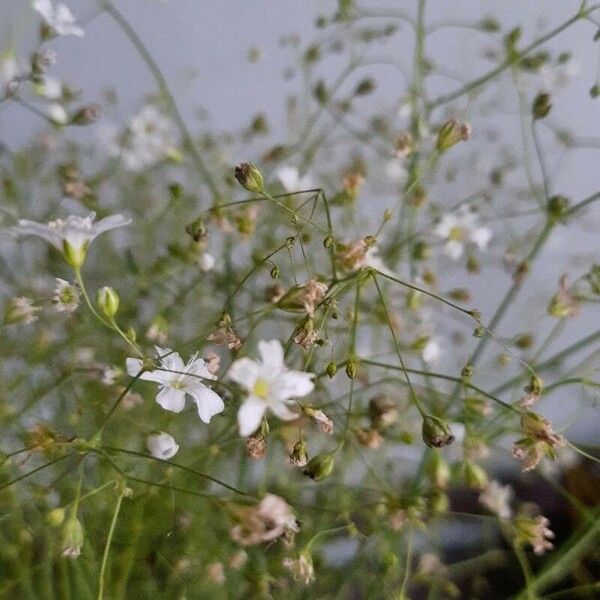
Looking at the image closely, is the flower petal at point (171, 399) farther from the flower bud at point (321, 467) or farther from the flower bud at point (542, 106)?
the flower bud at point (542, 106)

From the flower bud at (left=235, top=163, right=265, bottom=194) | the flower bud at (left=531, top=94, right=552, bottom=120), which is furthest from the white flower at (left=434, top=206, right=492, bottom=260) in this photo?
the flower bud at (left=235, top=163, right=265, bottom=194)

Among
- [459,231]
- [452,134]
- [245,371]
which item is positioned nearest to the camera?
[245,371]

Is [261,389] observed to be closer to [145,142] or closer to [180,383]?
[180,383]

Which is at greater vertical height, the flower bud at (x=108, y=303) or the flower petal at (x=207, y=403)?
the flower bud at (x=108, y=303)

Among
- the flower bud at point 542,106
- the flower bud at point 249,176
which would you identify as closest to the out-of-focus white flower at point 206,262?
the flower bud at point 249,176

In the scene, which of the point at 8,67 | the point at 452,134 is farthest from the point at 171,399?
the point at 8,67

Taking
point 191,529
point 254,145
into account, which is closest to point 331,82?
point 254,145

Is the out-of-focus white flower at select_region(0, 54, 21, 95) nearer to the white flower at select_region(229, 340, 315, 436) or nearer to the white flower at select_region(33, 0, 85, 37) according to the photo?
the white flower at select_region(33, 0, 85, 37)

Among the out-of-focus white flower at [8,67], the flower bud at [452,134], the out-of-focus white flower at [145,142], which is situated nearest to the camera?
the flower bud at [452,134]

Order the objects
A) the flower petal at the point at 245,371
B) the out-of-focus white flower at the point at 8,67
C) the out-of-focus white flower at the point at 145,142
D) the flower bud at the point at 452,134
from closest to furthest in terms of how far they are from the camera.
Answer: the flower petal at the point at 245,371, the flower bud at the point at 452,134, the out-of-focus white flower at the point at 8,67, the out-of-focus white flower at the point at 145,142
